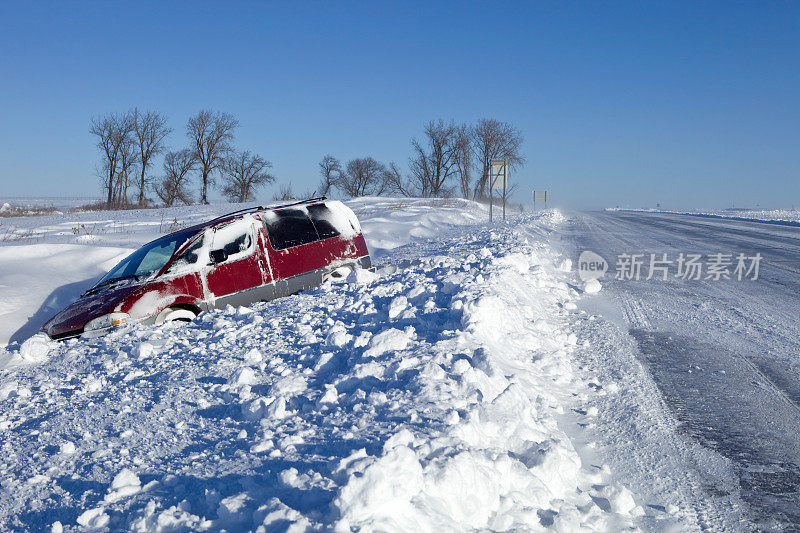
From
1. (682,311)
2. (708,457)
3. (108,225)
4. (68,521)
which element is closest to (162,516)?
(68,521)

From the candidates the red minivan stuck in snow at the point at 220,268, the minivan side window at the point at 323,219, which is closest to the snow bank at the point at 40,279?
the red minivan stuck in snow at the point at 220,268

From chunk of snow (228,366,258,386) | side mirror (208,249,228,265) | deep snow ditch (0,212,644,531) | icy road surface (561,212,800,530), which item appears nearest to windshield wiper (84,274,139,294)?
side mirror (208,249,228,265)

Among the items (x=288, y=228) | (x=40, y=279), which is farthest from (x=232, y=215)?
(x=40, y=279)

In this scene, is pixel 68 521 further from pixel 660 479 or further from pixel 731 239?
pixel 731 239

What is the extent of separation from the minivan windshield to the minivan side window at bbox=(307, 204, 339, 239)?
2023 mm

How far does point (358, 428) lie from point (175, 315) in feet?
14.4

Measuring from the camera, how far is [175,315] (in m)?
6.62

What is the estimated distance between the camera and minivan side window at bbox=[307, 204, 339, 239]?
857cm

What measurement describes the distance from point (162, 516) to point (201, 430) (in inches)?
42.8

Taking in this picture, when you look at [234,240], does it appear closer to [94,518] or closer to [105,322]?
[105,322]

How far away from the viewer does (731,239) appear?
18.3 metres

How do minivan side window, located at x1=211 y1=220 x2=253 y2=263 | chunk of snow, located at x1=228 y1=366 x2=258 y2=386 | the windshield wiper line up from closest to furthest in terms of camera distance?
chunk of snow, located at x1=228 y1=366 x2=258 y2=386 < the windshield wiper < minivan side window, located at x1=211 y1=220 x2=253 y2=263

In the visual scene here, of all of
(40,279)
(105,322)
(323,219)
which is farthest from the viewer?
(40,279)

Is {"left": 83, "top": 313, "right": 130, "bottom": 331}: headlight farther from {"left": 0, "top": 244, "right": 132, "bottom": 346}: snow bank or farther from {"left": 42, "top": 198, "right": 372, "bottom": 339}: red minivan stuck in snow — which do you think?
{"left": 0, "top": 244, "right": 132, "bottom": 346}: snow bank
